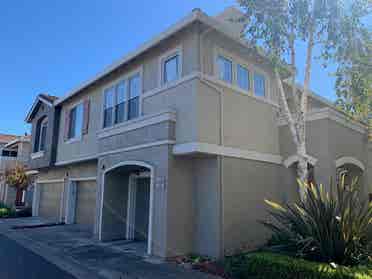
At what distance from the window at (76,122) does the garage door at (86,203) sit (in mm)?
2847

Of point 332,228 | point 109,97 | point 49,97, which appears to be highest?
point 49,97

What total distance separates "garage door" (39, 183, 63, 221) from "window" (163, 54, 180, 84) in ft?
40.3

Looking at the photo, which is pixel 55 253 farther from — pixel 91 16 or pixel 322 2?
pixel 322 2

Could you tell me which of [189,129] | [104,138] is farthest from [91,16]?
[189,129]

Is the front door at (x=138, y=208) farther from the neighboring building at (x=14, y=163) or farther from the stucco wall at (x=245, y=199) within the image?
the neighboring building at (x=14, y=163)

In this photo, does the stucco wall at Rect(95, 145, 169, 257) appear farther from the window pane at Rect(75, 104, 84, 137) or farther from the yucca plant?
the window pane at Rect(75, 104, 84, 137)

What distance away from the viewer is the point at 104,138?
12.8 metres

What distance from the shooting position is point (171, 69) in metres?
11.0

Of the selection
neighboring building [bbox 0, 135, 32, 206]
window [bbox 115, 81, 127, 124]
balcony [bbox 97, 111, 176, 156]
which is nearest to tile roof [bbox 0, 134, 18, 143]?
neighboring building [bbox 0, 135, 32, 206]

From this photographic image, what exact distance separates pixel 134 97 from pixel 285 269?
9006 millimetres

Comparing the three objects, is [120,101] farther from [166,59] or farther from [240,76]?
[240,76]

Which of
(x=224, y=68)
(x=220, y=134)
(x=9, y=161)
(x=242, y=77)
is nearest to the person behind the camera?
A: (x=220, y=134)

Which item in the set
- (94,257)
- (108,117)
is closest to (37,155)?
(108,117)

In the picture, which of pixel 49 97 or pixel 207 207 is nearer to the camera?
pixel 207 207
